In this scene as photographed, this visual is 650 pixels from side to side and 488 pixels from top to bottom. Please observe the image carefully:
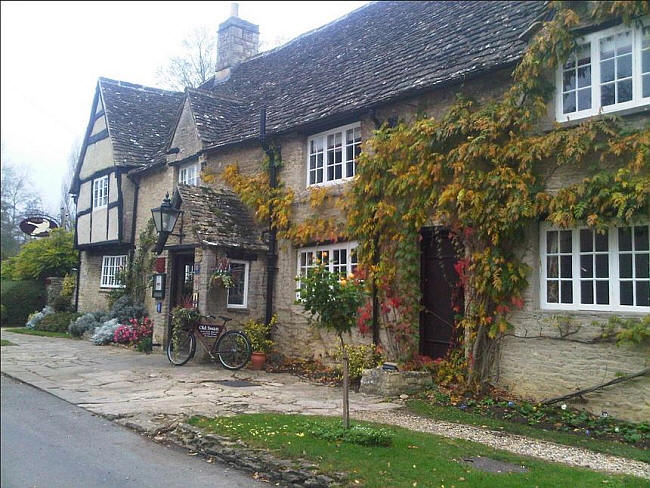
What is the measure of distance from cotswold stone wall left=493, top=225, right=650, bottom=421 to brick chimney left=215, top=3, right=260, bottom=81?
1698cm

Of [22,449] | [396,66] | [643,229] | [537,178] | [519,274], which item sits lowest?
[22,449]

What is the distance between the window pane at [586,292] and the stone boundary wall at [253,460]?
502 cm

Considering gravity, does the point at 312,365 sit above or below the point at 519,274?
below

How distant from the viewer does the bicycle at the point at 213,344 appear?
12344 millimetres

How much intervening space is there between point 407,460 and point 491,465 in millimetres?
834

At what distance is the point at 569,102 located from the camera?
355 inches

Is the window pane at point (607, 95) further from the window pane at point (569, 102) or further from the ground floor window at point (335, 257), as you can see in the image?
the ground floor window at point (335, 257)

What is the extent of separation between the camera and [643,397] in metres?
7.69

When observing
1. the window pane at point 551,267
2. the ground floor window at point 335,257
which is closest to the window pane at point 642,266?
the window pane at point 551,267

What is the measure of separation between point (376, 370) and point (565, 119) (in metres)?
4.95

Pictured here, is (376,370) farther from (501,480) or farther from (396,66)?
(396,66)

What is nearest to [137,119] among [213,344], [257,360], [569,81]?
[213,344]

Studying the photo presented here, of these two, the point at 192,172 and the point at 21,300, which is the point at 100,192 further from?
the point at 21,300

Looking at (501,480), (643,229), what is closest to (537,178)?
(643,229)
